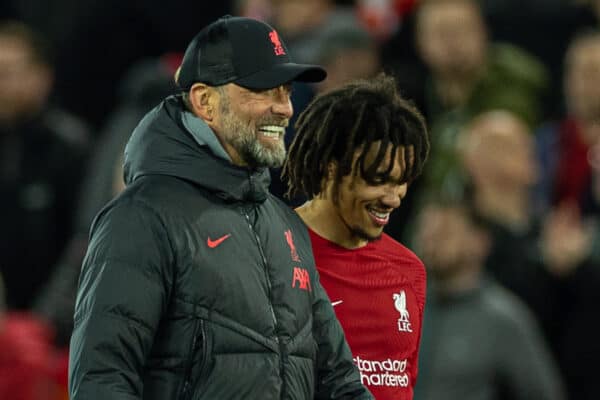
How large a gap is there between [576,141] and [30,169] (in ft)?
9.92

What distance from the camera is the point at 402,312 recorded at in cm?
445

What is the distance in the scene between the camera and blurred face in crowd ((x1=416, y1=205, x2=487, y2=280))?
25.5 ft

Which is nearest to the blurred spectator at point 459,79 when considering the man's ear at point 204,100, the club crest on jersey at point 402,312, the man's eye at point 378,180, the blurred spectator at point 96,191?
the blurred spectator at point 96,191

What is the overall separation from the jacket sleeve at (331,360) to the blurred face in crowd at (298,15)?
4845 mm

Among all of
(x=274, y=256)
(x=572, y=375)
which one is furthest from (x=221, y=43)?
(x=572, y=375)

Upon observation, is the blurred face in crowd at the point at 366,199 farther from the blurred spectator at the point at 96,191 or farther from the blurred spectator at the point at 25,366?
the blurred spectator at the point at 96,191

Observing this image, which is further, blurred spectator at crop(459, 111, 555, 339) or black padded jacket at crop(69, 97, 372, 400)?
blurred spectator at crop(459, 111, 555, 339)

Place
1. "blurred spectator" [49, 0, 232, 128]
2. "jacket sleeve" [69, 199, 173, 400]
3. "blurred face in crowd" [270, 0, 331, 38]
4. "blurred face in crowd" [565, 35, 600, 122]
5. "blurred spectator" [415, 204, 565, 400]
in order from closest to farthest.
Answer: "jacket sleeve" [69, 199, 173, 400]
"blurred spectator" [415, 204, 565, 400]
"blurred face in crowd" [565, 35, 600, 122]
"blurred face in crowd" [270, 0, 331, 38]
"blurred spectator" [49, 0, 232, 128]

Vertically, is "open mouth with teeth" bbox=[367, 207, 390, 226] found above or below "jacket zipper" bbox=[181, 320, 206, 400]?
above

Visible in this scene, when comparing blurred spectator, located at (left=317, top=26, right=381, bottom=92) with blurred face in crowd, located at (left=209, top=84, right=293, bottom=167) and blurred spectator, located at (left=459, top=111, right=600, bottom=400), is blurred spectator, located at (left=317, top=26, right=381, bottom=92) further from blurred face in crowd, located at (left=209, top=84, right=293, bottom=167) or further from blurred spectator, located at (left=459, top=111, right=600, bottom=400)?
blurred face in crowd, located at (left=209, top=84, right=293, bottom=167)

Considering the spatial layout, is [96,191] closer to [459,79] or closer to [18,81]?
[18,81]

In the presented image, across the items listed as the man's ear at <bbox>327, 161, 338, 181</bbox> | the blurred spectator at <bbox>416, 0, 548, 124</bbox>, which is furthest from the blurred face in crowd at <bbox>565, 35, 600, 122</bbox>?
the man's ear at <bbox>327, 161, 338, 181</bbox>

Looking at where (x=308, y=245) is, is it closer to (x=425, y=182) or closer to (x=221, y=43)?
(x=221, y=43)

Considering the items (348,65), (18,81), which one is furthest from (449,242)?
(18,81)
